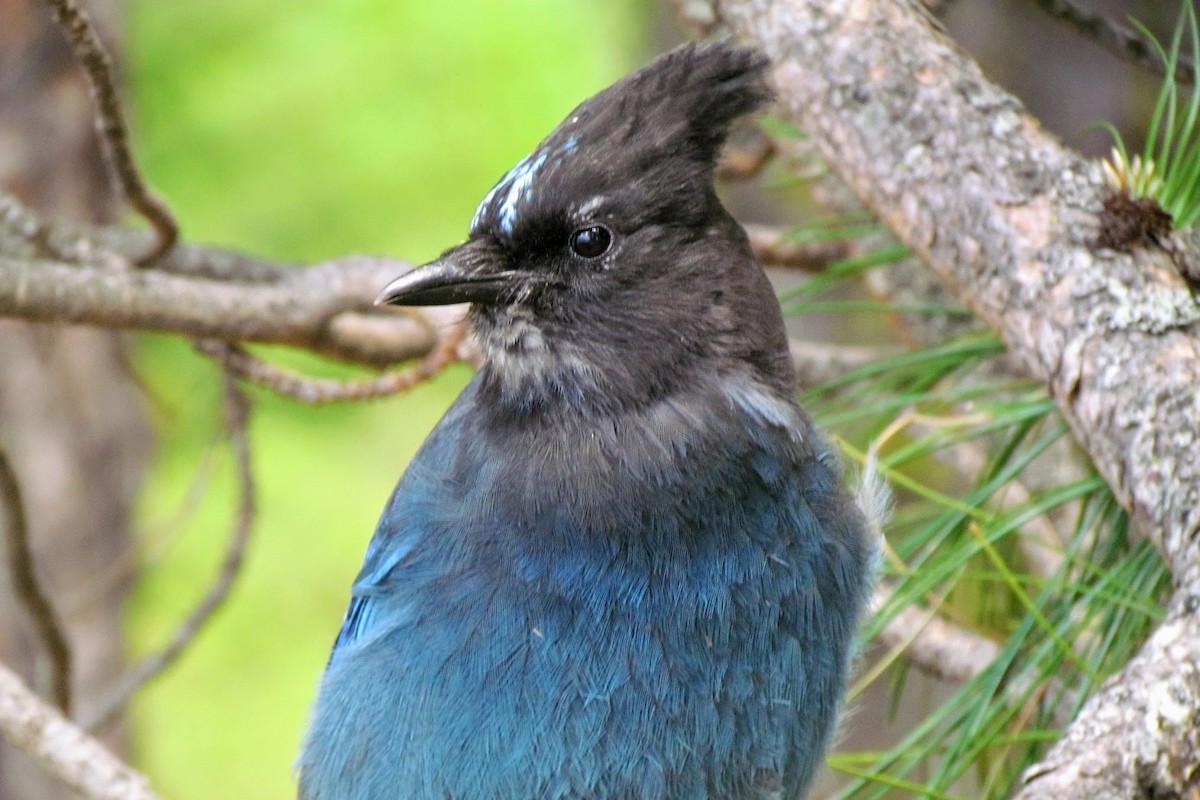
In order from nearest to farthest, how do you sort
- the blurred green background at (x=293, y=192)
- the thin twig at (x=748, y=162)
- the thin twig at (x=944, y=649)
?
the thin twig at (x=944, y=649)
the thin twig at (x=748, y=162)
the blurred green background at (x=293, y=192)

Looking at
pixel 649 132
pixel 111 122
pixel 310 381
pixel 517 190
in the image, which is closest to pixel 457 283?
pixel 517 190

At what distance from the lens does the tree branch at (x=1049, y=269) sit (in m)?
1.57

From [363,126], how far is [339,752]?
13.4 feet

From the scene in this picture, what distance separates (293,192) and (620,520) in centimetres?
415

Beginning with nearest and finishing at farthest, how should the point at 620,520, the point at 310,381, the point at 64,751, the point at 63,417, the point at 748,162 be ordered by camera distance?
the point at 620,520, the point at 64,751, the point at 310,381, the point at 748,162, the point at 63,417

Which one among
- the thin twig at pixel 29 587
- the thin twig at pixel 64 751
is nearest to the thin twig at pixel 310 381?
the thin twig at pixel 29 587

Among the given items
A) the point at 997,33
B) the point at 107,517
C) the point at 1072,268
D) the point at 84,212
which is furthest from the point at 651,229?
the point at 107,517

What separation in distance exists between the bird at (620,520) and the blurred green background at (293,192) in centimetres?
287

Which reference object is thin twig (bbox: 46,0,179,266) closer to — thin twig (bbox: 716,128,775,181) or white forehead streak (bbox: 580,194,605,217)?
white forehead streak (bbox: 580,194,605,217)

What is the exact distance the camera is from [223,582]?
134 inches

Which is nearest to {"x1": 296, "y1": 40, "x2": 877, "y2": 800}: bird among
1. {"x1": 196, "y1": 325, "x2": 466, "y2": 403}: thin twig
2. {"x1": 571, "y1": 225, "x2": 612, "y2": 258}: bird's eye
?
{"x1": 571, "y1": 225, "x2": 612, "y2": 258}: bird's eye

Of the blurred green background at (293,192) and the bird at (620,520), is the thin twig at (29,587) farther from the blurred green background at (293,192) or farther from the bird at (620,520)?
the blurred green background at (293,192)

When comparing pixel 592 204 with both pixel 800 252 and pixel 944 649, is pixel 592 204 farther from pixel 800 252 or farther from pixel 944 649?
pixel 800 252

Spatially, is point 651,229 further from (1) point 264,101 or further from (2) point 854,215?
(1) point 264,101
